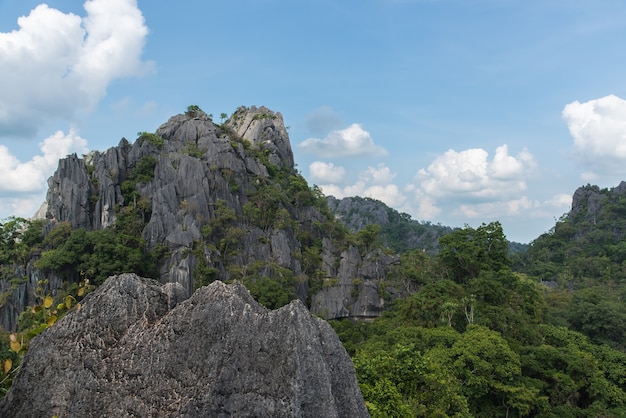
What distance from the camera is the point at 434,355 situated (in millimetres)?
16281

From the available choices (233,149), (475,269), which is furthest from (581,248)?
(233,149)

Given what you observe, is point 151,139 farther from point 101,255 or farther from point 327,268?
point 327,268

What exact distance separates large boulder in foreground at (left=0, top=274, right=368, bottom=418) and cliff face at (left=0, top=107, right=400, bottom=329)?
30145mm

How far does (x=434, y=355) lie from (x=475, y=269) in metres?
15.0

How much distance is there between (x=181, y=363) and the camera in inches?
147

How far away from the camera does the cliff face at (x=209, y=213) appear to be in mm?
34844

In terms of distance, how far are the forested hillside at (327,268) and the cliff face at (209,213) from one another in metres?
0.13

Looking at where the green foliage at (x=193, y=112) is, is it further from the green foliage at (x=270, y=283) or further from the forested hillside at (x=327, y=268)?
the green foliage at (x=270, y=283)

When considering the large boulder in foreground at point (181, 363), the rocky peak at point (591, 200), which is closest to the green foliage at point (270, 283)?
the large boulder in foreground at point (181, 363)

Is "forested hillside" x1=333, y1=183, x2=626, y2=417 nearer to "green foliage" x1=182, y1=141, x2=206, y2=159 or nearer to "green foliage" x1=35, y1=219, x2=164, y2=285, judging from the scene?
"green foliage" x1=35, y1=219, x2=164, y2=285

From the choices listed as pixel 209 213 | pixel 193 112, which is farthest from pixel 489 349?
pixel 193 112

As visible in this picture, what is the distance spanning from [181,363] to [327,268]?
3671cm

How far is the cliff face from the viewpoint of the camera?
34844mm

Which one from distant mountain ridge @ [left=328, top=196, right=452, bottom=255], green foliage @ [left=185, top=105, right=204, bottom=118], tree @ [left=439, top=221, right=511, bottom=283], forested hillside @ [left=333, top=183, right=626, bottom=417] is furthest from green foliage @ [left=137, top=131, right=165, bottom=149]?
distant mountain ridge @ [left=328, top=196, right=452, bottom=255]
